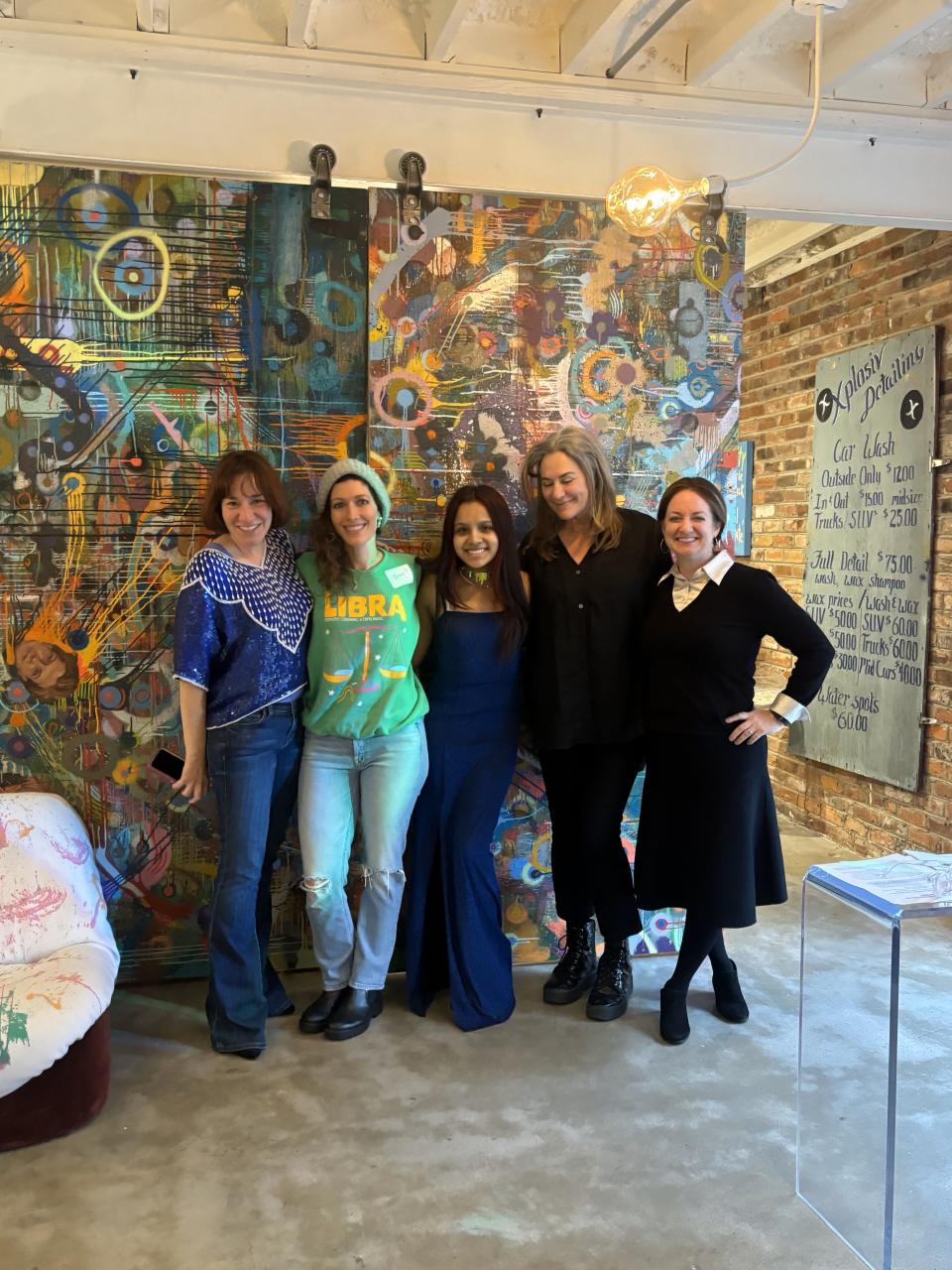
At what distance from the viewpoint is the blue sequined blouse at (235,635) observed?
2.62 metres

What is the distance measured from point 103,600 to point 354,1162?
5.59 feet

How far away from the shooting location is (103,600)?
3.02m

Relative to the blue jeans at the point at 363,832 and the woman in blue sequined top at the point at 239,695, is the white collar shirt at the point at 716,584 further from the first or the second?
the woman in blue sequined top at the point at 239,695

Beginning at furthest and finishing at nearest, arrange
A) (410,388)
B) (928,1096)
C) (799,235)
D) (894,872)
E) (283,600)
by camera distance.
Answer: (799,235) → (410,388) → (283,600) → (928,1096) → (894,872)

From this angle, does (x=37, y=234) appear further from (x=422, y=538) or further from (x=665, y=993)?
(x=665, y=993)

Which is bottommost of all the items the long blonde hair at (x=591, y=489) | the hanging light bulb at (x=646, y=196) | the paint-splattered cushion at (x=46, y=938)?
the paint-splattered cushion at (x=46, y=938)

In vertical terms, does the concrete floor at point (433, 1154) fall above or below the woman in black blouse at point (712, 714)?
below

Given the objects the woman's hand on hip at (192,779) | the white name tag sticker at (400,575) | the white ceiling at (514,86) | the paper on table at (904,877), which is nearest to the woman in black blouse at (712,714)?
the paper on table at (904,877)

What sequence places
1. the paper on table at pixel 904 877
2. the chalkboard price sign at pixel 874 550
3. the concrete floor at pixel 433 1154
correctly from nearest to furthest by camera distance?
the paper on table at pixel 904 877
the concrete floor at pixel 433 1154
the chalkboard price sign at pixel 874 550

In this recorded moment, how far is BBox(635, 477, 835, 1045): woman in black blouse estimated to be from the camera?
2.69 m

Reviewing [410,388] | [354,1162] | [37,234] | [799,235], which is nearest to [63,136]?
[37,234]

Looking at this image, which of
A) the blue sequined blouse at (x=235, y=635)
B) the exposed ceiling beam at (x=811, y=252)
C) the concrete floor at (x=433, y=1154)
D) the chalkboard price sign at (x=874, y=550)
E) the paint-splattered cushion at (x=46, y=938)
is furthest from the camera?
the exposed ceiling beam at (x=811, y=252)

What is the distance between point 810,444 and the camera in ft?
16.1

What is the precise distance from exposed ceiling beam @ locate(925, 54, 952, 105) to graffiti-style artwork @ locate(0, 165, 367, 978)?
199 centimetres
